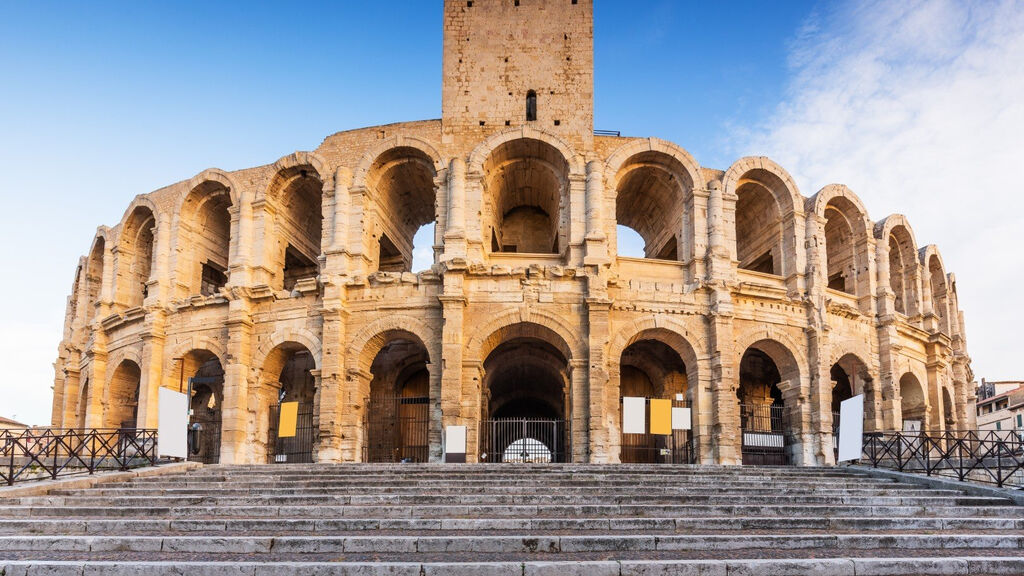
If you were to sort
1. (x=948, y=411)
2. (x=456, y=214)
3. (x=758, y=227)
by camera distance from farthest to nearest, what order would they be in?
(x=948, y=411) → (x=758, y=227) → (x=456, y=214)

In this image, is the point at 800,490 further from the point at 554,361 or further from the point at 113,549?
the point at 554,361

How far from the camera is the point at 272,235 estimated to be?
22.1 metres

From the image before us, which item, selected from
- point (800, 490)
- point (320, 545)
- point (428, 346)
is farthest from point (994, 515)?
point (428, 346)

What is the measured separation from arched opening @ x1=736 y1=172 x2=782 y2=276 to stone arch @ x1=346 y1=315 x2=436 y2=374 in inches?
392

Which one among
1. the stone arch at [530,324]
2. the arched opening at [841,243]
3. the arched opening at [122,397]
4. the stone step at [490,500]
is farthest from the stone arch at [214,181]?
the arched opening at [841,243]

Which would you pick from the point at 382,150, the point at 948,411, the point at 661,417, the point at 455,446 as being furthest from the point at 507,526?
the point at 948,411

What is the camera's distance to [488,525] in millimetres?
9086

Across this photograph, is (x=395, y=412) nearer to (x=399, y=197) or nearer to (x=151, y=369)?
(x=399, y=197)

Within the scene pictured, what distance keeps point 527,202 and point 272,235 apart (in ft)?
27.5

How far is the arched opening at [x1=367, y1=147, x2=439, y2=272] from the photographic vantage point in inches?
857

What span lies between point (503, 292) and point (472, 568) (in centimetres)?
1312

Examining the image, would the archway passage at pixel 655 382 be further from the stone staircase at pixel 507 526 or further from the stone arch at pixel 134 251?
the stone arch at pixel 134 251

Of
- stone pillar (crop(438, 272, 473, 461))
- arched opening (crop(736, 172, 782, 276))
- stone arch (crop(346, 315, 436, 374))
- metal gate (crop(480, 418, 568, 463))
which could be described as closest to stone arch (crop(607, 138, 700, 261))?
arched opening (crop(736, 172, 782, 276))

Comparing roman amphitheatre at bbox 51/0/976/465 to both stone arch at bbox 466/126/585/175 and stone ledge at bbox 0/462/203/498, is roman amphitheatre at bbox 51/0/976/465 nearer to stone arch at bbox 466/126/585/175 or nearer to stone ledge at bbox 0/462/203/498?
stone arch at bbox 466/126/585/175
